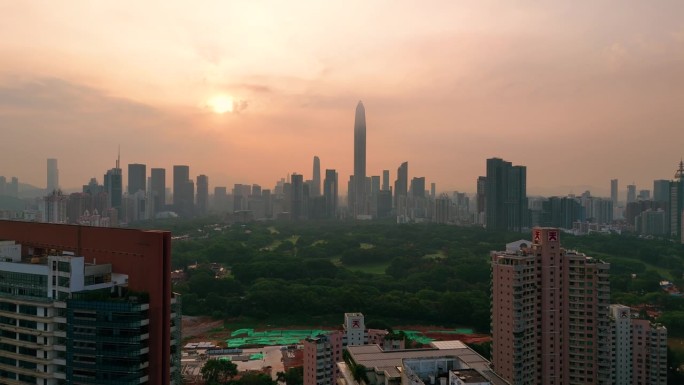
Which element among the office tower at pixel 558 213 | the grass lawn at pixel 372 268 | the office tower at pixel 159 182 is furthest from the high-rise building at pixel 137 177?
the office tower at pixel 558 213

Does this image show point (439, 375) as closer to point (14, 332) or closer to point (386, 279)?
point (14, 332)

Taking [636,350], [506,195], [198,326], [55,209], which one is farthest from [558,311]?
[506,195]

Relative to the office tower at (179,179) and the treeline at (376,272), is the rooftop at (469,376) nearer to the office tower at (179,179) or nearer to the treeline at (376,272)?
the treeline at (376,272)

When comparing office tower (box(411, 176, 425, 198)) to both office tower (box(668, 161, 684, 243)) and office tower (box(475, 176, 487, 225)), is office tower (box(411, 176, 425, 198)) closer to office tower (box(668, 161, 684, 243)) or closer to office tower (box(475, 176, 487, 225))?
office tower (box(475, 176, 487, 225))

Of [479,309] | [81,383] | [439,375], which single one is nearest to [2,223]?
[81,383]

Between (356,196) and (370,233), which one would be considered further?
(356,196)

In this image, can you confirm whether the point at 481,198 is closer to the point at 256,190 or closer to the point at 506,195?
the point at 506,195

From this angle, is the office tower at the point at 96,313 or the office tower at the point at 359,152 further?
the office tower at the point at 359,152
